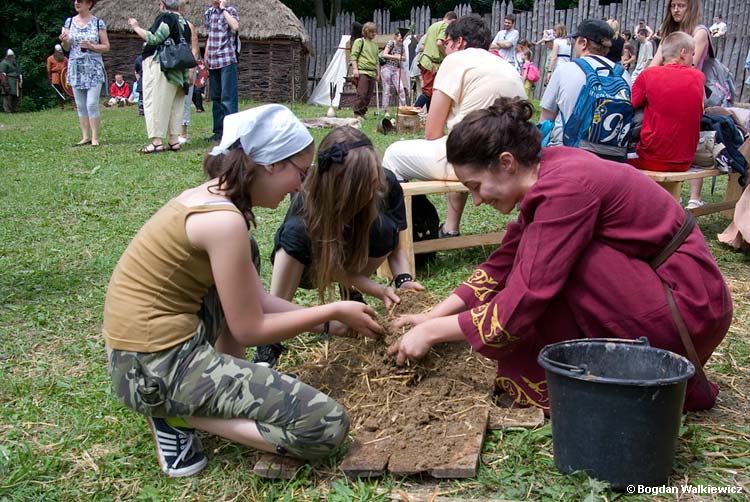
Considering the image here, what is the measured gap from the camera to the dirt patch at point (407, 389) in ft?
8.91

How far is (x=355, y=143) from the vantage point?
335 cm

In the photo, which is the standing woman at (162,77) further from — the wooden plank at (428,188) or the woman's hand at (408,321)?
the woman's hand at (408,321)

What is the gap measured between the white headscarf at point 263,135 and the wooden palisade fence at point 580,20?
51.1 ft

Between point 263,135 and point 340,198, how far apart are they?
0.74 m

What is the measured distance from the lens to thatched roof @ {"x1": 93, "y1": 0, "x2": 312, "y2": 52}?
852 inches

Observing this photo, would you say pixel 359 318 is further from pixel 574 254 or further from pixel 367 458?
pixel 574 254

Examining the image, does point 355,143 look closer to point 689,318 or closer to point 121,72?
point 689,318

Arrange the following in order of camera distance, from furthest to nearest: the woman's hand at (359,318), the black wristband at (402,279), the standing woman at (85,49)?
the standing woman at (85,49) < the black wristband at (402,279) < the woman's hand at (359,318)

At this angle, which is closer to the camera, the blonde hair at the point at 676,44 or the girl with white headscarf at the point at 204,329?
the girl with white headscarf at the point at 204,329

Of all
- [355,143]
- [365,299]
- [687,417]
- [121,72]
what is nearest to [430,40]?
[365,299]

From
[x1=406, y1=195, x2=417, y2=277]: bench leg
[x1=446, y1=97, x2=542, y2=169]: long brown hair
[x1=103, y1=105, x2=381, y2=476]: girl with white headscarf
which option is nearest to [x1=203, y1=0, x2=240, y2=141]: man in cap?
[x1=406, y1=195, x2=417, y2=277]: bench leg

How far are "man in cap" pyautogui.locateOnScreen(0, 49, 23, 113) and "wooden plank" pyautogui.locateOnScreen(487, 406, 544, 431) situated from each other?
25.5m

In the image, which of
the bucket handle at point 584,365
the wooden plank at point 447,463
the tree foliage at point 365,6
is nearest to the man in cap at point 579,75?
the bucket handle at point 584,365

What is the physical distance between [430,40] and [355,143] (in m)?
9.31
